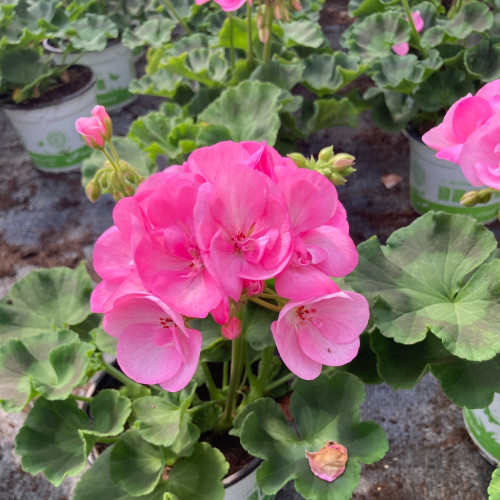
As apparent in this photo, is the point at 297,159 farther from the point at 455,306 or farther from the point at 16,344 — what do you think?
the point at 16,344

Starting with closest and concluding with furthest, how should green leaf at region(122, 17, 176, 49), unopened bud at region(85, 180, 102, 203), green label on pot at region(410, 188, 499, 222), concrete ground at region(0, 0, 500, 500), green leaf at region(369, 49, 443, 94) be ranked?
unopened bud at region(85, 180, 102, 203), concrete ground at region(0, 0, 500, 500), green leaf at region(369, 49, 443, 94), green label on pot at region(410, 188, 499, 222), green leaf at region(122, 17, 176, 49)

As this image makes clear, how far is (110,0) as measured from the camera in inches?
101

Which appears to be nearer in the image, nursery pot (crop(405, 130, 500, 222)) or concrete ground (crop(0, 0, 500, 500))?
concrete ground (crop(0, 0, 500, 500))

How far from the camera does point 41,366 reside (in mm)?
998

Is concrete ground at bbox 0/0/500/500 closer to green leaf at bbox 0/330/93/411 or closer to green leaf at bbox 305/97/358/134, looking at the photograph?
green leaf at bbox 305/97/358/134

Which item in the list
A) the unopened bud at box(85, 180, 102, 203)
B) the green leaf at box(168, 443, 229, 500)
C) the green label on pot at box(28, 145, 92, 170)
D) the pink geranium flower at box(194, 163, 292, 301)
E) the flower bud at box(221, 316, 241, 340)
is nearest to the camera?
the pink geranium flower at box(194, 163, 292, 301)

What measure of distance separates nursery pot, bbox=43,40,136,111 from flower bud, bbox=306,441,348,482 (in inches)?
77.8

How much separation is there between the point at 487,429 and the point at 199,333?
0.77 metres

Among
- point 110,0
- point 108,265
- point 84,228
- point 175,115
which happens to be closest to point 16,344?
point 108,265

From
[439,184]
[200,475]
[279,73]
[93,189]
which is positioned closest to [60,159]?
[279,73]

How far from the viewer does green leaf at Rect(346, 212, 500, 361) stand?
82 cm

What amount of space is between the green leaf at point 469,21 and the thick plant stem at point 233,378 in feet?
3.98

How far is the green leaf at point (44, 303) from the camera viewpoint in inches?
43.8

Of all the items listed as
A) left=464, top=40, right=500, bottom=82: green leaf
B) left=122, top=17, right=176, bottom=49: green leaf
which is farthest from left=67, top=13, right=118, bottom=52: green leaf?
left=464, top=40, right=500, bottom=82: green leaf
